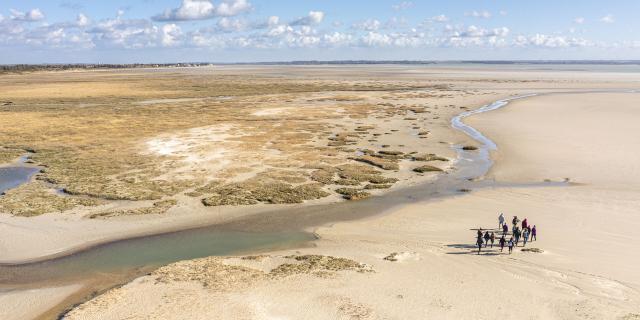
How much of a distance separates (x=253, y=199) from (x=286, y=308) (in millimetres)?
16046

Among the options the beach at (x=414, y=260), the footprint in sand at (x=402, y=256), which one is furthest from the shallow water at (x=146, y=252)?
the footprint in sand at (x=402, y=256)

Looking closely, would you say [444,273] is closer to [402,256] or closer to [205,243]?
[402,256]

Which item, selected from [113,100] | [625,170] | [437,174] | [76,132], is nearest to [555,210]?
[437,174]

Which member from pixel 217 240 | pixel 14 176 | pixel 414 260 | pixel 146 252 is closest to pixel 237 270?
pixel 217 240

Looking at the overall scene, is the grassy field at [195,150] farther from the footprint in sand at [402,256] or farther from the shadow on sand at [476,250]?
the shadow on sand at [476,250]

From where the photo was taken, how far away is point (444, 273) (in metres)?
23.2

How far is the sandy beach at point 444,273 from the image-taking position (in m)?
20.0

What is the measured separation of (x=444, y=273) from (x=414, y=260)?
1.98 m

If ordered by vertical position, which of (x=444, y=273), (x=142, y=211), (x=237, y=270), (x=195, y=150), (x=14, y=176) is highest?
(x=195, y=150)

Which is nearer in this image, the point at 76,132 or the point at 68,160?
the point at 68,160

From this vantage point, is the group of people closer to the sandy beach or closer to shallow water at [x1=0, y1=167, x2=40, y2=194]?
the sandy beach

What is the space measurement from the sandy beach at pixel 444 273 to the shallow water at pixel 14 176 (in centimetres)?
2490

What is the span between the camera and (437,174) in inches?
1700

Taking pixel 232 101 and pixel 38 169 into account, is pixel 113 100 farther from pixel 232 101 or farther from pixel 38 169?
pixel 38 169
